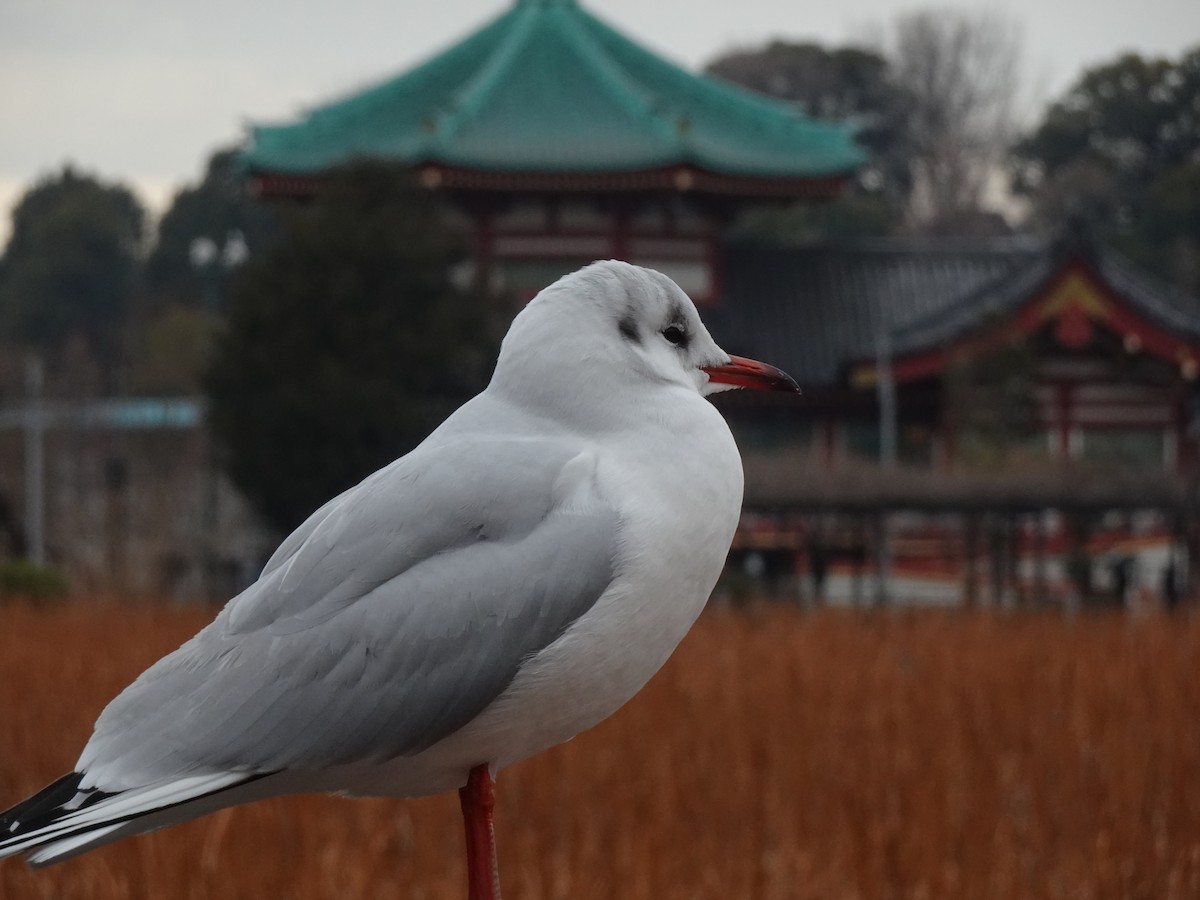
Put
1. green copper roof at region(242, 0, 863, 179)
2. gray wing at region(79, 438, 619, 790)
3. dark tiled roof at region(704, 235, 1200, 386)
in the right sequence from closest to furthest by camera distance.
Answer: gray wing at region(79, 438, 619, 790)
green copper roof at region(242, 0, 863, 179)
dark tiled roof at region(704, 235, 1200, 386)

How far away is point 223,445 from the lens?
1498cm

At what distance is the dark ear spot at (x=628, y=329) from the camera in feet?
4.02

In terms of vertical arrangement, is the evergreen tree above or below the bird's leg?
above

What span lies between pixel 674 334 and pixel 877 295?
63.9 feet

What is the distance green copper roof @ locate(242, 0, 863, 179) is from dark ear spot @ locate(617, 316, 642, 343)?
626 inches

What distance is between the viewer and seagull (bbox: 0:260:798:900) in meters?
1.18

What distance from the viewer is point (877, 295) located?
2036cm

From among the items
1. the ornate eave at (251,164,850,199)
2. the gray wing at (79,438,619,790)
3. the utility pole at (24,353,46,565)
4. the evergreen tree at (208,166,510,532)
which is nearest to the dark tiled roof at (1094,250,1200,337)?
the ornate eave at (251,164,850,199)

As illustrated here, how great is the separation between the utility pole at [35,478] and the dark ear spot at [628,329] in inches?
524

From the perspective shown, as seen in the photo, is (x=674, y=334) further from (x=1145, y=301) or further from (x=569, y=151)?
(x=1145, y=301)

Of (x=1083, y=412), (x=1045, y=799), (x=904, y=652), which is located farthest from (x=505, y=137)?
(x=1045, y=799)

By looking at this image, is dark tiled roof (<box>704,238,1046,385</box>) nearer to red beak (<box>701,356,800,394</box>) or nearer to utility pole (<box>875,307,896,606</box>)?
utility pole (<box>875,307,896,606</box>)

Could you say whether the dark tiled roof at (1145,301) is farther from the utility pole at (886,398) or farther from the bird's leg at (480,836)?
the bird's leg at (480,836)

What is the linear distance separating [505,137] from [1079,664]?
39.3 feet
